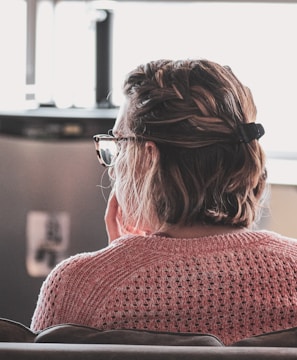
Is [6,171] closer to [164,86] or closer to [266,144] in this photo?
[266,144]

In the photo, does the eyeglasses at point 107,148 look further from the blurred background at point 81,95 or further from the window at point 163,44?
the window at point 163,44

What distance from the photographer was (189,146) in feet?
4.38

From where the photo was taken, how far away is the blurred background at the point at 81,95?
3.02 metres

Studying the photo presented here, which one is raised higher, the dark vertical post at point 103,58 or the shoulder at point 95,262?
the dark vertical post at point 103,58

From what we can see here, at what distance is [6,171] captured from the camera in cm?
304

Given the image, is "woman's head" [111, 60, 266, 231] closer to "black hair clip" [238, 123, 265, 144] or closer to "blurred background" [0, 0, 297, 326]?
"black hair clip" [238, 123, 265, 144]

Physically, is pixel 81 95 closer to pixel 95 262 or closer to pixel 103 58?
pixel 103 58

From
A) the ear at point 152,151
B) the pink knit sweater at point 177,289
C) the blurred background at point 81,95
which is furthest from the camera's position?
the blurred background at point 81,95

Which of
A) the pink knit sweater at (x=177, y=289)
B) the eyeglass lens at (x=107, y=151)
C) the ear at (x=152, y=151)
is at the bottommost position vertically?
the pink knit sweater at (x=177, y=289)

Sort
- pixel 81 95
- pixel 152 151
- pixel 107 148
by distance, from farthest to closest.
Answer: pixel 81 95, pixel 107 148, pixel 152 151

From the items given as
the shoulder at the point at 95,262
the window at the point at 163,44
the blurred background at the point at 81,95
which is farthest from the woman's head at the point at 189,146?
the window at the point at 163,44

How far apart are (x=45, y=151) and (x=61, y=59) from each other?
0.58m

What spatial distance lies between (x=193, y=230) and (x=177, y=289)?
0.14m

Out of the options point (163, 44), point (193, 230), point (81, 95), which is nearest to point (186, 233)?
point (193, 230)
